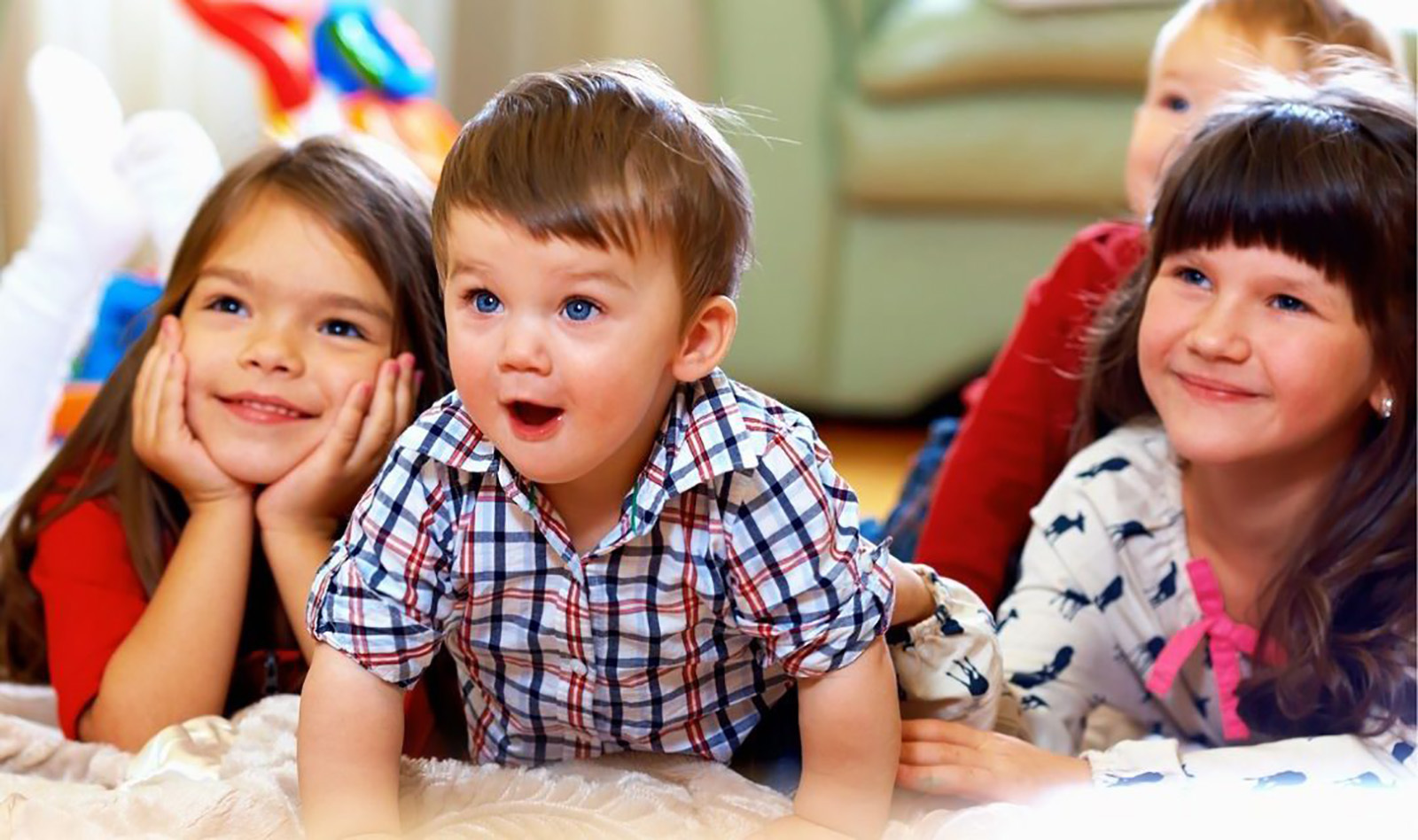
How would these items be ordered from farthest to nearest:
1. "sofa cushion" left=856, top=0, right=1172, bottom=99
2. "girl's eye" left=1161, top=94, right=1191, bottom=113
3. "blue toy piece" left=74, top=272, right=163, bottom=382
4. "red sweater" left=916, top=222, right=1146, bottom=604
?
"sofa cushion" left=856, top=0, right=1172, bottom=99, "blue toy piece" left=74, top=272, right=163, bottom=382, "girl's eye" left=1161, top=94, right=1191, bottom=113, "red sweater" left=916, top=222, right=1146, bottom=604

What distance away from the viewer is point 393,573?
2.65 ft

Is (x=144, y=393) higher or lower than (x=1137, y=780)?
higher

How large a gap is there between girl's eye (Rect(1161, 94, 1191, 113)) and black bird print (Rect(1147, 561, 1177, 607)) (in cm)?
48

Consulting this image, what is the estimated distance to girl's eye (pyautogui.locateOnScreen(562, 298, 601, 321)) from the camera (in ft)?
2.48

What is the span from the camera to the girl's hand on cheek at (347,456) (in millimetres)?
1032

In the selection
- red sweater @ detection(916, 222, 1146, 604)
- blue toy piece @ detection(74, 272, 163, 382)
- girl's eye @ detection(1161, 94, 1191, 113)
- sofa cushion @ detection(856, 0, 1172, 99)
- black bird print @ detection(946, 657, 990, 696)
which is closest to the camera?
black bird print @ detection(946, 657, 990, 696)

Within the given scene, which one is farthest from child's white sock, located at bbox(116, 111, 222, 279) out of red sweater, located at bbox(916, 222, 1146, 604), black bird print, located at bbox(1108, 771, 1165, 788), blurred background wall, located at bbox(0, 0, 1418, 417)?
black bird print, located at bbox(1108, 771, 1165, 788)

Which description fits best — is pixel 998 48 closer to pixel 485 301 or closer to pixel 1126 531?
pixel 1126 531

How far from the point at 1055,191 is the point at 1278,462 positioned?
1155 millimetres

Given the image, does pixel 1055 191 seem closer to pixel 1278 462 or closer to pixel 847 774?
pixel 1278 462

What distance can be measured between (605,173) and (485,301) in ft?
0.28

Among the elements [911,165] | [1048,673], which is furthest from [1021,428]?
[911,165]

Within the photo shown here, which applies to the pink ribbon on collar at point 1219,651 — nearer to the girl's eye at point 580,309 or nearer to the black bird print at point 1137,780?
the black bird print at point 1137,780

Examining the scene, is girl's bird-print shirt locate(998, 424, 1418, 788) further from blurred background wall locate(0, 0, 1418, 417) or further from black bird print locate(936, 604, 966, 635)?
blurred background wall locate(0, 0, 1418, 417)
